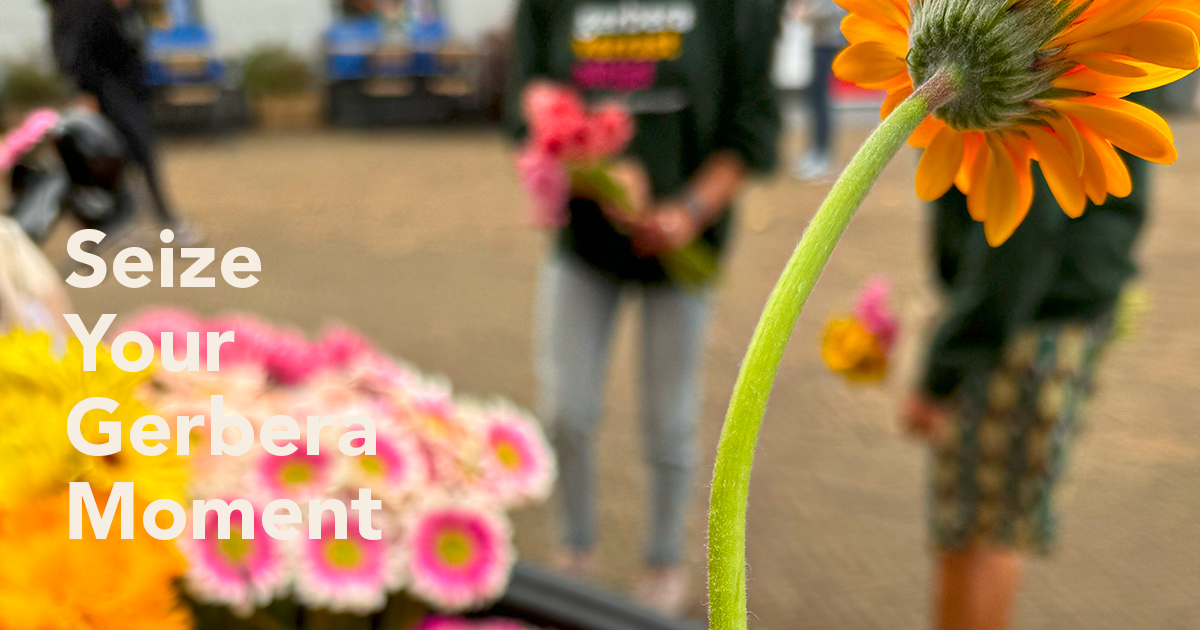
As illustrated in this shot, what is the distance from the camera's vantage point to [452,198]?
750 cm

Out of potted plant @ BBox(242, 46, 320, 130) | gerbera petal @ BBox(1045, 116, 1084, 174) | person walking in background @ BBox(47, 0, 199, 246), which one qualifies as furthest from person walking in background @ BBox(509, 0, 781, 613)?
potted plant @ BBox(242, 46, 320, 130)

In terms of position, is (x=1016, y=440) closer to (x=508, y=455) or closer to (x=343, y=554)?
(x=508, y=455)

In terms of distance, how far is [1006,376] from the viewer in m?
1.46

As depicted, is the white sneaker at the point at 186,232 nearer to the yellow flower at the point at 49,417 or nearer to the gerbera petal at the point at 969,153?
the yellow flower at the point at 49,417

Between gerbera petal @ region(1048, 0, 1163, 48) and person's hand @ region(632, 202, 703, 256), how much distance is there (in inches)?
68.2

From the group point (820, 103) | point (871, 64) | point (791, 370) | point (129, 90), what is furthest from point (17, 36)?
point (871, 64)

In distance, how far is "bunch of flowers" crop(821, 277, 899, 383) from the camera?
4.07 ft

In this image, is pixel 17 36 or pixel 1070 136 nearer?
pixel 1070 136

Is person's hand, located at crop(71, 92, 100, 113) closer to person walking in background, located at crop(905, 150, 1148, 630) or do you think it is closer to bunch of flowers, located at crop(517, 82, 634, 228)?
bunch of flowers, located at crop(517, 82, 634, 228)

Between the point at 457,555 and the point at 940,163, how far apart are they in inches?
20.2

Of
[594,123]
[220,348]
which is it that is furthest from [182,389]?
[594,123]

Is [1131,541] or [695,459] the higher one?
[695,459]

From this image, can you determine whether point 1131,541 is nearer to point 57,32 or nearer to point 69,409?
point 57,32

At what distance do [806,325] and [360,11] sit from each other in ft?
27.1
